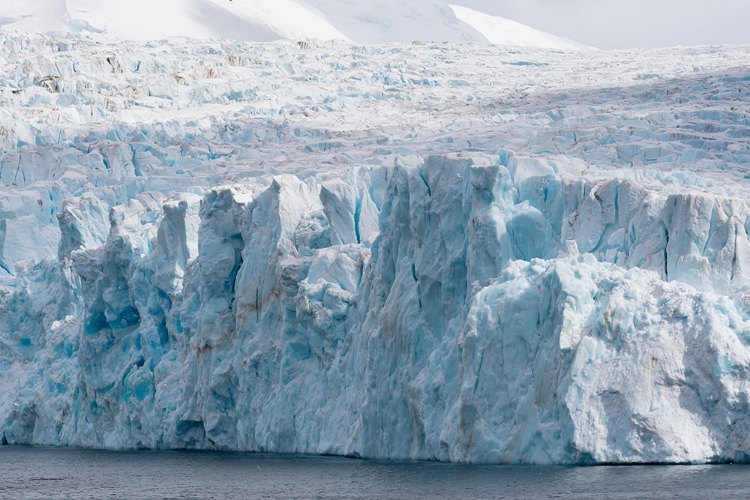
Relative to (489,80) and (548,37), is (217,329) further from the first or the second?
(548,37)

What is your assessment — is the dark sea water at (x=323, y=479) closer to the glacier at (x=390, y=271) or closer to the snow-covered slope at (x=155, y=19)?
the glacier at (x=390, y=271)

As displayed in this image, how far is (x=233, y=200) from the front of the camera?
33719mm

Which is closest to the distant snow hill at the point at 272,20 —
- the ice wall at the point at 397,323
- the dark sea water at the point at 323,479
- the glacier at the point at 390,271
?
the glacier at the point at 390,271

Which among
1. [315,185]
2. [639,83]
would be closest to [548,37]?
[639,83]

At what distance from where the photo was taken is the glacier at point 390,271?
2323 cm

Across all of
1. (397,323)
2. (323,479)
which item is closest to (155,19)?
(397,323)

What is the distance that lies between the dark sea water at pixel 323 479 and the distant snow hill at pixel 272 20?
44129mm

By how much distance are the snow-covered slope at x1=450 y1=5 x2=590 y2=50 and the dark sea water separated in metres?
74.7

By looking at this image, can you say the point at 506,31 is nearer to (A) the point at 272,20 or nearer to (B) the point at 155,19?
(A) the point at 272,20

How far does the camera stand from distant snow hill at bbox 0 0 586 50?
7481 cm

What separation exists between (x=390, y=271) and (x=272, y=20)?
62201 millimetres

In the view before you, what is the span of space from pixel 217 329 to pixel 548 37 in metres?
78.8

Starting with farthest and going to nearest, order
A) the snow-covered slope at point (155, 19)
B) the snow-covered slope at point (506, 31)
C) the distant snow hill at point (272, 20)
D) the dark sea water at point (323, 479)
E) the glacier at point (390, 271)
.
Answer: the snow-covered slope at point (506, 31)
the distant snow hill at point (272, 20)
the snow-covered slope at point (155, 19)
the glacier at point (390, 271)
the dark sea water at point (323, 479)

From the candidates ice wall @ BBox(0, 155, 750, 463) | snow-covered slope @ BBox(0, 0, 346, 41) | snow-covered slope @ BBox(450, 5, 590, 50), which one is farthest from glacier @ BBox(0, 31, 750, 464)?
snow-covered slope @ BBox(450, 5, 590, 50)
